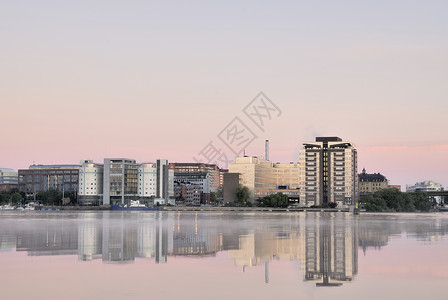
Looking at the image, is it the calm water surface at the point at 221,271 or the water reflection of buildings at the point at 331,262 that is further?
the water reflection of buildings at the point at 331,262

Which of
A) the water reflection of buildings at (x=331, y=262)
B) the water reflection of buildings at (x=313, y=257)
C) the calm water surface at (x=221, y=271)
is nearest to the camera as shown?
the calm water surface at (x=221, y=271)

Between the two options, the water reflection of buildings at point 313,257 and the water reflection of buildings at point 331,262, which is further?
the water reflection of buildings at point 313,257

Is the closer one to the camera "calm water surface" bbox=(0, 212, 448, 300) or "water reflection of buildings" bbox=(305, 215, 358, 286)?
"calm water surface" bbox=(0, 212, 448, 300)

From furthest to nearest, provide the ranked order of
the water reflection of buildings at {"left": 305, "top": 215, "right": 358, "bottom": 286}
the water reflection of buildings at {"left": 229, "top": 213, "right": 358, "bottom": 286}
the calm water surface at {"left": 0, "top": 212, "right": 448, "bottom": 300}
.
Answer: the water reflection of buildings at {"left": 229, "top": 213, "right": 358, "bottom": 286}
the water reflection of buildings at {"left": 305, "top": 215, "right": 358, "bottom": 286}
the calm water surface at {"left": 0, "top": 212, "right": 448, "bottom": 300}

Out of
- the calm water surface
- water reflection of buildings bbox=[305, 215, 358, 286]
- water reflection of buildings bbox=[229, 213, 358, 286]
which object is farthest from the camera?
water reflection of buildings bbox=[229, 213, 358, 286]

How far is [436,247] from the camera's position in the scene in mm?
35938

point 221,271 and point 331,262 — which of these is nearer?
point 221,271

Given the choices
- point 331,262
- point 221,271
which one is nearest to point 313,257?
point 331,262

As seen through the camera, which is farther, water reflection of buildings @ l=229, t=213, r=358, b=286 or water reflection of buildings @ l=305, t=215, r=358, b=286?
water reflection of buildings @ l=229, t=213, r=358, b=286

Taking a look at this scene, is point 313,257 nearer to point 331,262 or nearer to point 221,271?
point 331,262

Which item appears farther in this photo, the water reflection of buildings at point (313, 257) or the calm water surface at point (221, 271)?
the water reflection of buildings at point (313, 257)

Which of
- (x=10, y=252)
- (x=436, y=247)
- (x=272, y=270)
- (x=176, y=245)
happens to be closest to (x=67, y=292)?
(x=272, y=270)

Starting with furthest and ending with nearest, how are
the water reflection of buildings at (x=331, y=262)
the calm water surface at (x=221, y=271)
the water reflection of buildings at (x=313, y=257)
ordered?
1. the water reflection of buildings at (x=313, y=257)
2. the water reflection of buildings at (x=331, y=262)
3. the calm water surface at (x=221, y=271)

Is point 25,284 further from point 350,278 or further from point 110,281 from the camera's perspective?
point 350,278
